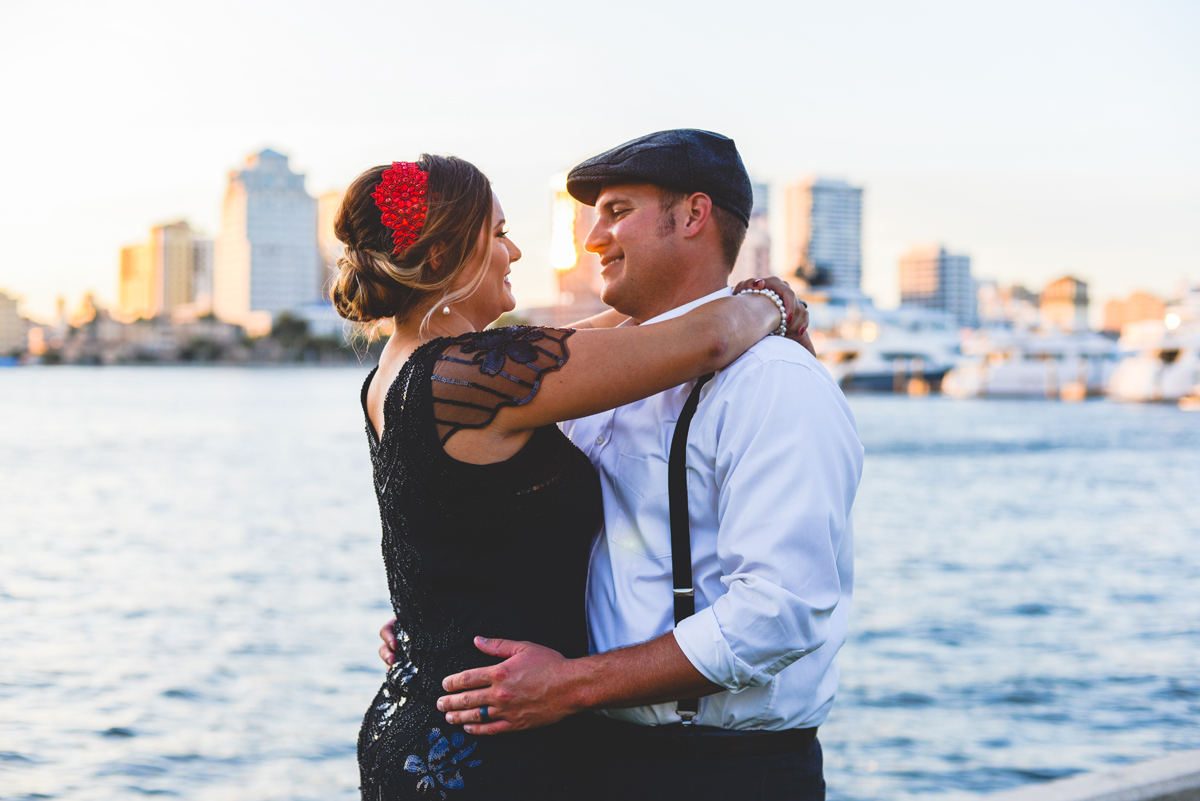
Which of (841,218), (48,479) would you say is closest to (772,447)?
(48,479)

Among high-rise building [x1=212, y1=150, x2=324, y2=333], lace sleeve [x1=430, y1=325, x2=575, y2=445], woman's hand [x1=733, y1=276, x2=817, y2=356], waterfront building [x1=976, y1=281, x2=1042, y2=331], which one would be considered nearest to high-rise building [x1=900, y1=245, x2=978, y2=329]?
waterfront building [x1=976, y1=281, x2=1042, y2=331]

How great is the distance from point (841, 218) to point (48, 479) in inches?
6430

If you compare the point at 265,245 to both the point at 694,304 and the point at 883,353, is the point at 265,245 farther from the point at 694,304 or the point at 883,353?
the point at 694,304

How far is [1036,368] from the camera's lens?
82.9 m

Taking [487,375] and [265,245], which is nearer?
[487,375]

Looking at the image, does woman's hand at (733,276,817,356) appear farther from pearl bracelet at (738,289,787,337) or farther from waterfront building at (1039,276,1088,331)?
waterfront building at (1039,276,1088,331)

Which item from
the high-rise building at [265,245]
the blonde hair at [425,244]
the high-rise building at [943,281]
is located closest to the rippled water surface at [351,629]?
the blonde hair at [425,244]

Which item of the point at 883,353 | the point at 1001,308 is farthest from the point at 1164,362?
the point at 1001,308

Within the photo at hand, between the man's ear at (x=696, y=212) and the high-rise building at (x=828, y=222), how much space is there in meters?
169

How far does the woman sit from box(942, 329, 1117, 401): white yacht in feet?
281

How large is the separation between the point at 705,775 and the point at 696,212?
1.16 metres

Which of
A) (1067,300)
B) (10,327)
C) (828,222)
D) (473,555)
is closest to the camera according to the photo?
(473,555)

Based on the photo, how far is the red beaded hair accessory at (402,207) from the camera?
215 cm

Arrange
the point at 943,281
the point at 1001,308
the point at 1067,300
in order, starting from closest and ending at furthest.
Result: the point at 1067,300, the point at 1001,308, the point at 943,281
